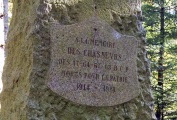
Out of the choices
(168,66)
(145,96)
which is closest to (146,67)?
(145,96)

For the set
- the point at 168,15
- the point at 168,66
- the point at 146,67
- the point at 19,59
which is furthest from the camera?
the point at 168,15

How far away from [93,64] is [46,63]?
454mm

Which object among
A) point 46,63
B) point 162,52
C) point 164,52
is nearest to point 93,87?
point 46,63

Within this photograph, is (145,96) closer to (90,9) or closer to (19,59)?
→ (90,9)

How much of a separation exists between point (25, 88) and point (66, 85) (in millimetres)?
349

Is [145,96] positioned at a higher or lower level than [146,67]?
lower

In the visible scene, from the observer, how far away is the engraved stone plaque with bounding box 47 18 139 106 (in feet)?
9.56

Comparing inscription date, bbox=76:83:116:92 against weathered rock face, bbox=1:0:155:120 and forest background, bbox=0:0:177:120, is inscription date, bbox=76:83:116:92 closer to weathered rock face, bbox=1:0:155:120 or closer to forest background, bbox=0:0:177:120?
weathered rock face, bbox=1:0:155:120

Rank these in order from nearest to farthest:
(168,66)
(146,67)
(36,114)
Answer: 1. (36,114)
2. (146,67)
3. (168,66)

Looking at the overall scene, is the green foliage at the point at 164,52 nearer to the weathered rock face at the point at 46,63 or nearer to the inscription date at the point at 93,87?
the weathered rock face at the point at 46,63

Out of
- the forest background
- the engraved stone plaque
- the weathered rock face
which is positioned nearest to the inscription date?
the engraved stone plaque

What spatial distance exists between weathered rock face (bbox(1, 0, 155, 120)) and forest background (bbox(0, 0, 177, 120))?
513 cm

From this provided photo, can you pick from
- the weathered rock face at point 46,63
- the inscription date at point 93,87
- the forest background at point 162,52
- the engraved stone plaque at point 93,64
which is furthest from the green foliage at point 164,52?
the inscription date at point 93,87

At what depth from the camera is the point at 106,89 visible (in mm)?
A: 3109
